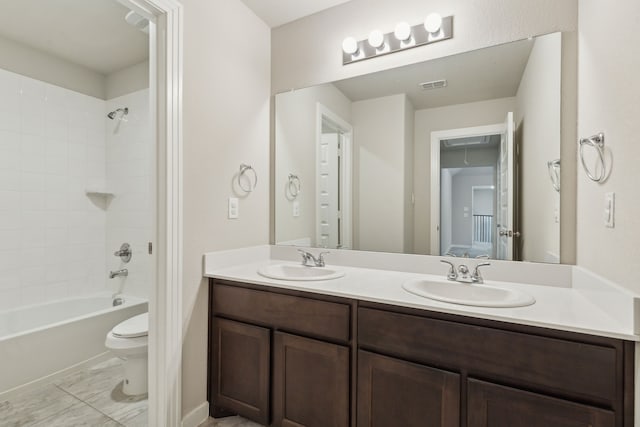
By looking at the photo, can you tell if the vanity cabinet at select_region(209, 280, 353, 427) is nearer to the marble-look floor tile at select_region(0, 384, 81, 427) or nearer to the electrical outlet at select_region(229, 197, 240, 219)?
the electrical outlet at select_region(229, 197, 240, 219)

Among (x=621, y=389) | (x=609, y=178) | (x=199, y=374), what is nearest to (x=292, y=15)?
(x=609, y=178)

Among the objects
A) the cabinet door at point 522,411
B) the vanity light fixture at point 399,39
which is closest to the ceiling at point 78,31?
the vanity light fixture at point 399,39

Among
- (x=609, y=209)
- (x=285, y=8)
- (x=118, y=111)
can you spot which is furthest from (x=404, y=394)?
(x=118, y=111)

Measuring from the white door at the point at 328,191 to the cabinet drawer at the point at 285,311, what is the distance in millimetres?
663

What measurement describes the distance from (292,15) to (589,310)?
2257 millimetres

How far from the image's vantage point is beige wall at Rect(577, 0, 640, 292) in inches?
35.0

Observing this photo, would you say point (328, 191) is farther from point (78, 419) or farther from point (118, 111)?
point (118, 111)

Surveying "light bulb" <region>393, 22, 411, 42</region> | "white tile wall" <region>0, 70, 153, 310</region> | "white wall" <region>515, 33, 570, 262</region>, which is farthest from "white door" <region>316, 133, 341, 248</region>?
"white tile wall" <region>0, 70, 153, 310</region>

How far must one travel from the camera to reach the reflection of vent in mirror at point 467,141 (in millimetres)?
1643

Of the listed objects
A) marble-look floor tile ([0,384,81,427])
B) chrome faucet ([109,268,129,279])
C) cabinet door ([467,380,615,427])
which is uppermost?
chrome faucet ([109,268,129,279])

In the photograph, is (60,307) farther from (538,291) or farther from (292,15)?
(538,291)

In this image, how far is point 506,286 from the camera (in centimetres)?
145

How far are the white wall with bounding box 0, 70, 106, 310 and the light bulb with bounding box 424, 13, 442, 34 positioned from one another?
9.75 feet

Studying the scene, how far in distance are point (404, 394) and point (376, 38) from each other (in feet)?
6.07
